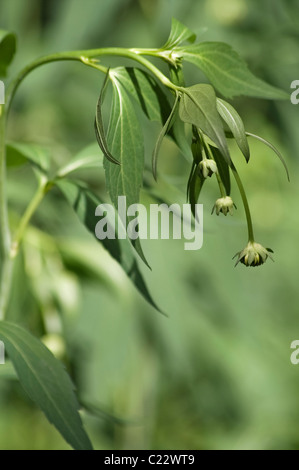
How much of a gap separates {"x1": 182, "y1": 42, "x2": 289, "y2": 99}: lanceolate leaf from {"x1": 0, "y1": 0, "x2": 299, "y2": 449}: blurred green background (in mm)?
573

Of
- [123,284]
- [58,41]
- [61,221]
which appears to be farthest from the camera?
[58,41]

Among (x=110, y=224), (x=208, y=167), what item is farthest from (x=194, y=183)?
(x=110, y=224)

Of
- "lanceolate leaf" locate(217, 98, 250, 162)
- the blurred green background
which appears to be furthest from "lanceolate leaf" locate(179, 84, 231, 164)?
the blurred green background

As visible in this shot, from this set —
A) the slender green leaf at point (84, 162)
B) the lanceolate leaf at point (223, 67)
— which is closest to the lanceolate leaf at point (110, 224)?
the slender green leaf at point (84, 162)

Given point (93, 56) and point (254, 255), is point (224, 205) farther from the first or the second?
point (93, 56)

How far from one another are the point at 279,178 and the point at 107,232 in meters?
1.19

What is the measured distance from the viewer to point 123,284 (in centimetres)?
113

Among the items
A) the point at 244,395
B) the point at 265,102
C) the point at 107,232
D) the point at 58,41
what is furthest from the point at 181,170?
the point at 107,232

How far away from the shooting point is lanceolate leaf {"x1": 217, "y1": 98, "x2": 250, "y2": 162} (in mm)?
386

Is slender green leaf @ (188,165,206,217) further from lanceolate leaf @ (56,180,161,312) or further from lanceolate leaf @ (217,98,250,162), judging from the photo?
lanceolate leaf @ (56,180,161,312)

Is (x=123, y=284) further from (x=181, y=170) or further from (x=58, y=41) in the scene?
(x=58, y=41)

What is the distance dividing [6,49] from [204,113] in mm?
233

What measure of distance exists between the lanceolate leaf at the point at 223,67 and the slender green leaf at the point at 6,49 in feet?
0.48

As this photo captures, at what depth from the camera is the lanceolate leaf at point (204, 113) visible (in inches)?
14.7
